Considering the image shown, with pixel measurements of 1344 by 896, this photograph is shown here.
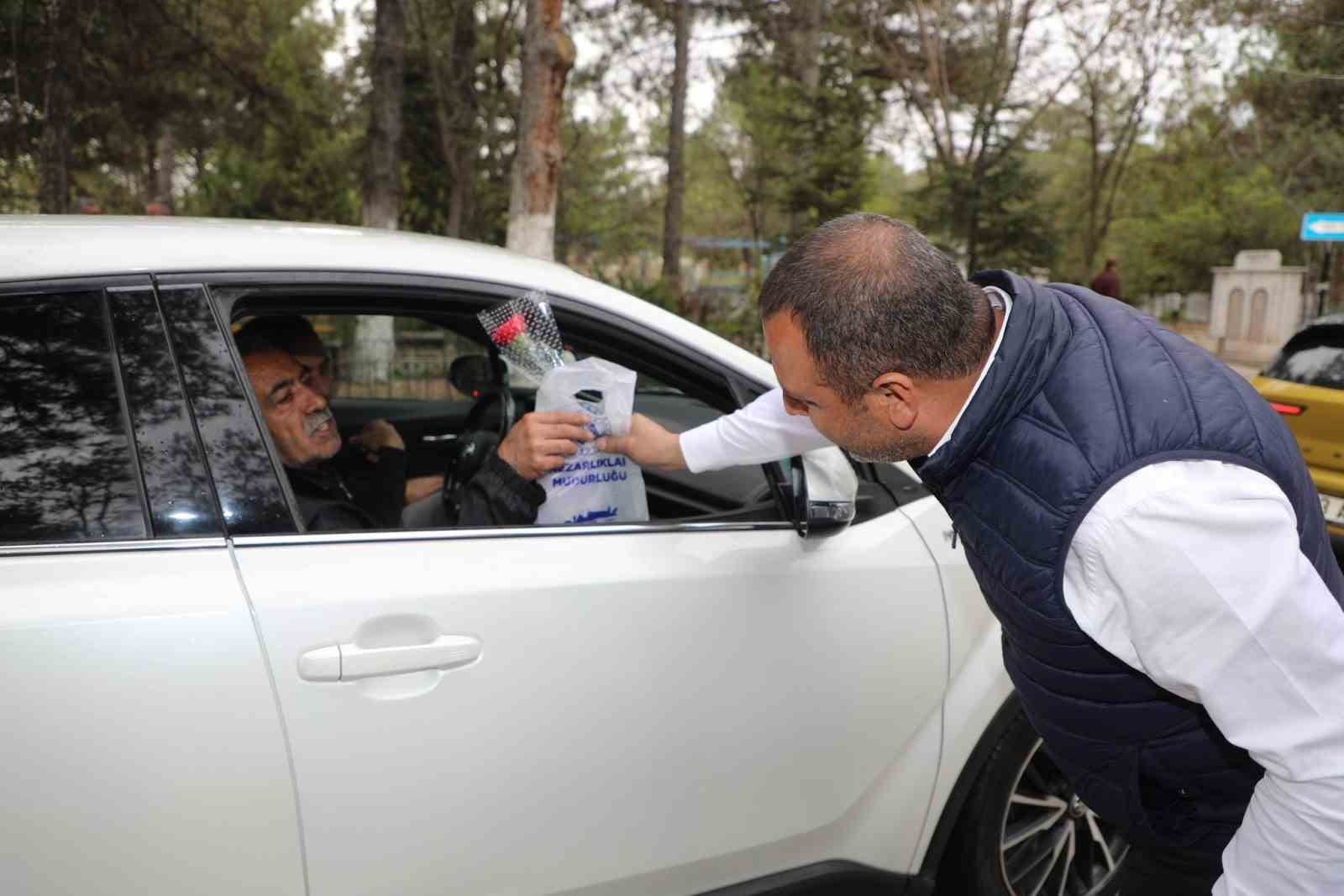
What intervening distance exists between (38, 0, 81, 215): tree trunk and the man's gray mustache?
32.8 feet

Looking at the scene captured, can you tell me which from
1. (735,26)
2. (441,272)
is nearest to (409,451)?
(441,272)

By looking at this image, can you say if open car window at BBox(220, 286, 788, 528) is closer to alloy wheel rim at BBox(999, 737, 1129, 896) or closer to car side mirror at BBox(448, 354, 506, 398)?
car side mirror at BBox(448, 354, 506, 398)

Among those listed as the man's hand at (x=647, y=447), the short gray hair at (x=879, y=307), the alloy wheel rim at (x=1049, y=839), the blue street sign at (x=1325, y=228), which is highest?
the blue street sign at (x=1325, y=228)

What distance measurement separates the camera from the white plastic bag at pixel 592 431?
2.04m

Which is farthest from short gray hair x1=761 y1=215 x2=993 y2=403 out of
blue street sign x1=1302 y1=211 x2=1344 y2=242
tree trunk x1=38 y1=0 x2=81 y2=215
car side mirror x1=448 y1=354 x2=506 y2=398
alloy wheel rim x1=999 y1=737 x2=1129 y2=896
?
tree trunk x1=38 y1=0 x2=81 y2=215

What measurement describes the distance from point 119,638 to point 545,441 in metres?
0.83

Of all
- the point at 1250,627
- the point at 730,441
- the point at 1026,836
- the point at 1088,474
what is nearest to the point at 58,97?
the point at 730,441

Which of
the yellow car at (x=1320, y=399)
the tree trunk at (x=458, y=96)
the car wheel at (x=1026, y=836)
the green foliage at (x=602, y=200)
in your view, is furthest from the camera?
the green foliage at (x=602, y=200)

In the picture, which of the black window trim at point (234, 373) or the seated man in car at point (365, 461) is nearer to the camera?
the black window trim at point (234, 373)

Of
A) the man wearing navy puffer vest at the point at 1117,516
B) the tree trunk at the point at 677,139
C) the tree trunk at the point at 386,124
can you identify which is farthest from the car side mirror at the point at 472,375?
the tree trunk at the point at 677,139

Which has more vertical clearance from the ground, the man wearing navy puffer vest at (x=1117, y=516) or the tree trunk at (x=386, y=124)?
the tree trunk at (x=386, y=124)

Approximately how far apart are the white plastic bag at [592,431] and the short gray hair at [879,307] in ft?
2.57

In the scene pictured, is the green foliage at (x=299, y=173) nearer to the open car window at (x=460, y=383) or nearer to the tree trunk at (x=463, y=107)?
→ the tree trunk at (x=463, y=107)

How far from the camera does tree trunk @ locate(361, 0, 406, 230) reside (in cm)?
1258
